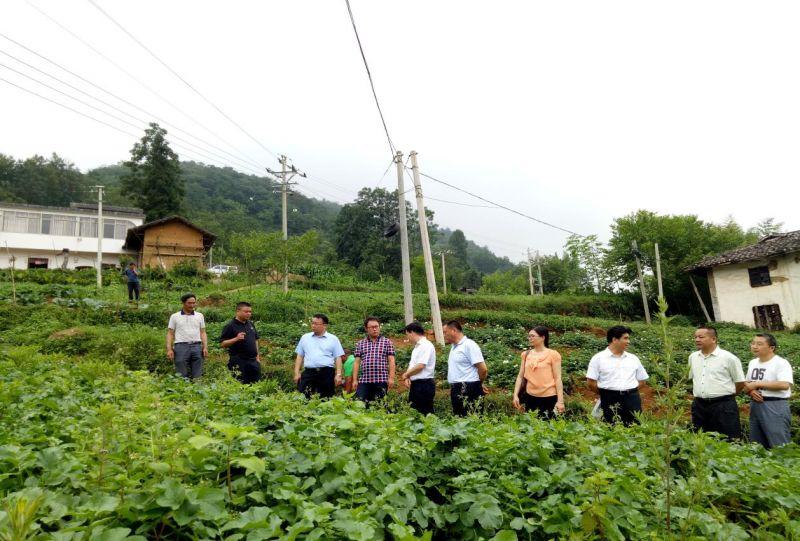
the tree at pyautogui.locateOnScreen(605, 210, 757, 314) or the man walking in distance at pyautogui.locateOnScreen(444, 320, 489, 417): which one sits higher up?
the tree at pyautogui.locateOnScreen(605, 210, 757, 314)

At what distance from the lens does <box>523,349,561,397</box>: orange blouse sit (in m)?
5.43

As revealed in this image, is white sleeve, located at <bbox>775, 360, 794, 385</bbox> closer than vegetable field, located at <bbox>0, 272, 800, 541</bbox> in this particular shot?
No

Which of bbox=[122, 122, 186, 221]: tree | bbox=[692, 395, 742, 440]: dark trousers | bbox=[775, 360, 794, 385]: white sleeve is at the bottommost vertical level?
bbox=[692, 395, 742, 440]: dark trousers

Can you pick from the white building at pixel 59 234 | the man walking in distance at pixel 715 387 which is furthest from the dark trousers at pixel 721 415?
the white building at pixel 59 234

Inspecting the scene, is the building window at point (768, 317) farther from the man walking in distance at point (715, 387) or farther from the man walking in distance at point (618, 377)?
the man walking in distance at point (618, 377)

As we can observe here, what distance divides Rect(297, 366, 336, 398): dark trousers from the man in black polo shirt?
1.02m

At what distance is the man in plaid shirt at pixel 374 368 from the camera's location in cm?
623

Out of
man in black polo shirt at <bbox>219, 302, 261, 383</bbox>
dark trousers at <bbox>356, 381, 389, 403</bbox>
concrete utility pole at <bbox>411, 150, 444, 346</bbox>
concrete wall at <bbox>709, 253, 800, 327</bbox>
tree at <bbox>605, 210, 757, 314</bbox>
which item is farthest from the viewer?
tree at <bbox>605, 210, 757, 314</bbox>

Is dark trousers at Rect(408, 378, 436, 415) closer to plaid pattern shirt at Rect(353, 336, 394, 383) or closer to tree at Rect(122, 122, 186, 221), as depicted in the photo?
plaid pattern shirt at Rect(353, 336, 394, 383)

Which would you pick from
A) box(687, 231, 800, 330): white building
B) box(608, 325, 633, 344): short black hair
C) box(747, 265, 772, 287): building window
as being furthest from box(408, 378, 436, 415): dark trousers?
box(747, 265, 772, 287): building window

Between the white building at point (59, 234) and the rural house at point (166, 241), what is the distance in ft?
5.96

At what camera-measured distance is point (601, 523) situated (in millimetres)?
2035

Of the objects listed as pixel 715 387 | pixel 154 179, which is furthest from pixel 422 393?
pixel 154 179

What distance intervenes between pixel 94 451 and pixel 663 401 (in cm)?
238
